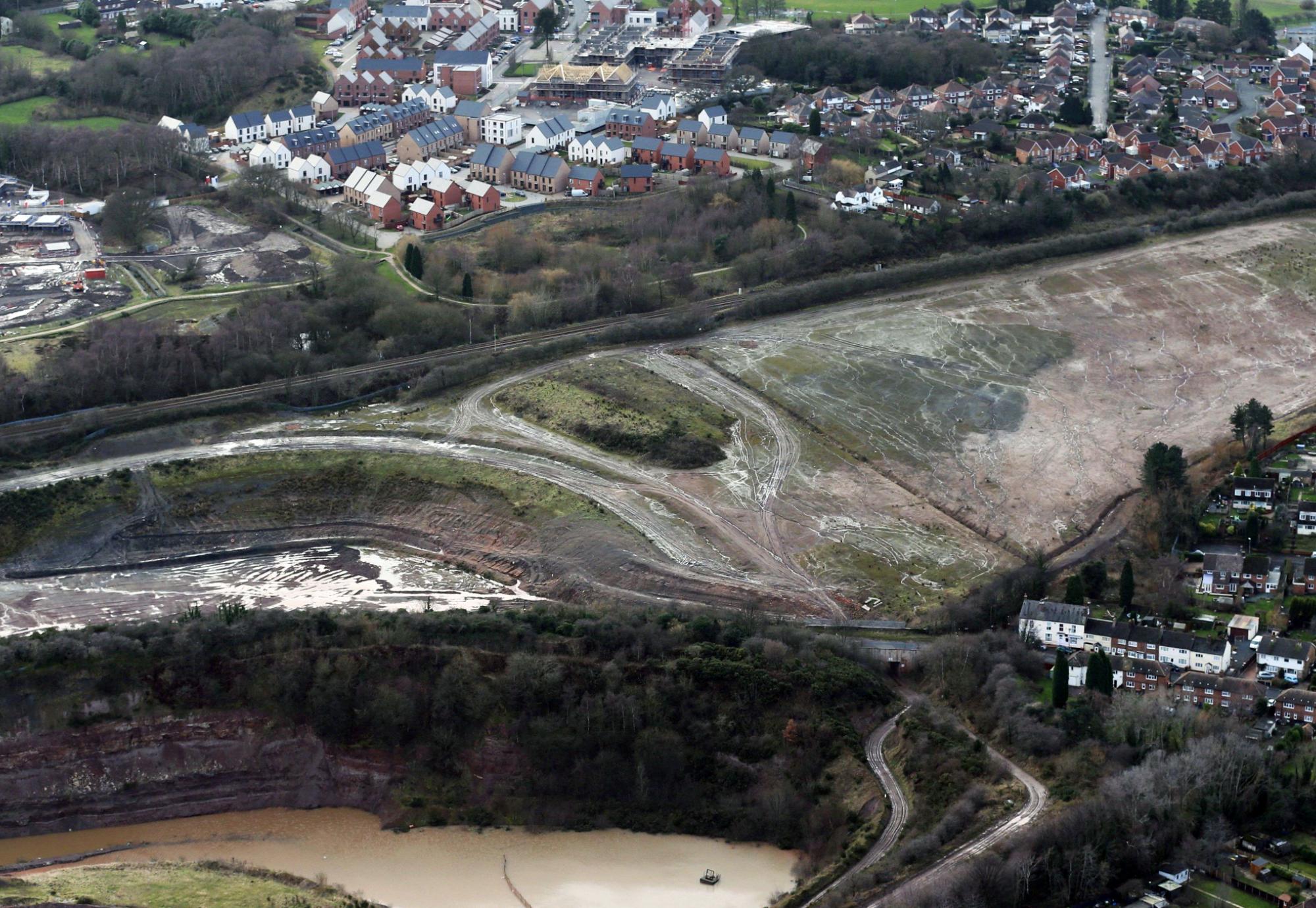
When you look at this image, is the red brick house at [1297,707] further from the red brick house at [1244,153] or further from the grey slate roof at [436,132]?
the grey slate roof at [436,132]

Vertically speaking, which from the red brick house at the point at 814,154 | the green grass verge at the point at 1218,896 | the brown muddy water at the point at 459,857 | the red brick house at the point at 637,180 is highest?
the red brick house at the point at 814,154

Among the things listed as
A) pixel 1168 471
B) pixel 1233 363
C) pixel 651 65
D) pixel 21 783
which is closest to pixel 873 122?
pixel 651 65

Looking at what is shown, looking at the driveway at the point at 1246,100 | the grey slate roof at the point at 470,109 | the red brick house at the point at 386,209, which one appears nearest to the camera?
the red brick house at the point at 386,209

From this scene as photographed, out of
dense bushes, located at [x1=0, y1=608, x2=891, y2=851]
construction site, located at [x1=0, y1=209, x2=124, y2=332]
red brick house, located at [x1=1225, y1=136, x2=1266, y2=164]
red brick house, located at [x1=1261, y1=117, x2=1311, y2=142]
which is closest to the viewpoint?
dense bushes, located at [x1=0, y1=608, x2=891, y2=851]

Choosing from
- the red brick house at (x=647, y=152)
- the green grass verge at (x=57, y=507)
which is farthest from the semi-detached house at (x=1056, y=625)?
the red brick house at (x=647, y=152)

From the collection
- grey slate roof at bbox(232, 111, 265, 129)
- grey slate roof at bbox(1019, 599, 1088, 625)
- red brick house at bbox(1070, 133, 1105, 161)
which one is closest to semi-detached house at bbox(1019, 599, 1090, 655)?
grey slate roof at bbox(1019, 599, 1088, 625)

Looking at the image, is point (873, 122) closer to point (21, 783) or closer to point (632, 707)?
point (632, 707)

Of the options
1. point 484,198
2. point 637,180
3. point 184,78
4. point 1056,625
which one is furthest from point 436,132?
point 1056,625

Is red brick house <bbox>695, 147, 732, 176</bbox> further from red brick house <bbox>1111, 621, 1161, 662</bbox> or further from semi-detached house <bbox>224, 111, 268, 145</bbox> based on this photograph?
red brick house <bbox>1111, 621, 1161, 662</bbox>
